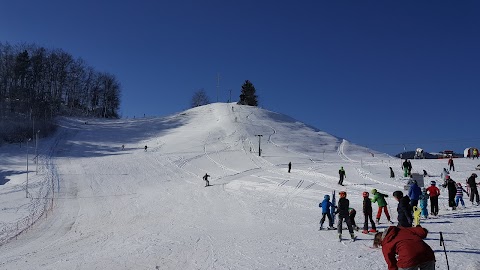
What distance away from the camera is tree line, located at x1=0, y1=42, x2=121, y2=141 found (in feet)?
249

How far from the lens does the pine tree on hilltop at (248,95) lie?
11281 cm

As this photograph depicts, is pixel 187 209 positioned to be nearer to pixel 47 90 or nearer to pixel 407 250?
pixel 407 250

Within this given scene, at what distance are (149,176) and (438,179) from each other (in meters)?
25.7

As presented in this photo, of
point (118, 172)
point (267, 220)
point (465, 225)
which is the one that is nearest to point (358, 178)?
point (267, 220)

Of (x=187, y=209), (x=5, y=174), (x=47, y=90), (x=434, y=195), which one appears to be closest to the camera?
(x=434, y=195)

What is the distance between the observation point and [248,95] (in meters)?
114

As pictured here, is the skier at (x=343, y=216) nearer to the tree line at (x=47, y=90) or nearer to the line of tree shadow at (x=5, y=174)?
the line of tree shadow at (x=5, y=174)

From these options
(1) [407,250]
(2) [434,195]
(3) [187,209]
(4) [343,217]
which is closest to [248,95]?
(3) [187,209]

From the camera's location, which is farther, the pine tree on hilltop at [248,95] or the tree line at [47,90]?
the pine tree on hilltop at [248,95]

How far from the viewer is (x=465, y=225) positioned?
13.6m

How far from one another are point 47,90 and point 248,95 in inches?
2043

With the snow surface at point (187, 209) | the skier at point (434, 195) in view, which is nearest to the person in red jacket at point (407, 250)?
the snow surface at point (187, 209)

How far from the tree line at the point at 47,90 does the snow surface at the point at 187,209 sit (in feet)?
44.8

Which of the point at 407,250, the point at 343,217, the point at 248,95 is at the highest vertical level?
the point at 248,95
